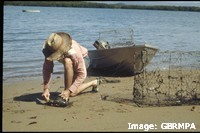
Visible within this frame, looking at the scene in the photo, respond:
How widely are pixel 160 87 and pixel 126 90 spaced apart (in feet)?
2.21

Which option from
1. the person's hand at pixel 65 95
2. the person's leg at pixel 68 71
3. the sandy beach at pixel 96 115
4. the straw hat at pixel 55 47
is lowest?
the sandy beach at pixel 96 115

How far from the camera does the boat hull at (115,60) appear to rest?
26.8ft

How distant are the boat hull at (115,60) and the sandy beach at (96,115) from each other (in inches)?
69.8

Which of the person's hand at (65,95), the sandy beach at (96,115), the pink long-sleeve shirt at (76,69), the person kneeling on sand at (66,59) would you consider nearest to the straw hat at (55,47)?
the person kneeling on sand at (66,59)

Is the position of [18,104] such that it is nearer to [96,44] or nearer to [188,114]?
[188,114]

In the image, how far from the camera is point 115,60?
8.66 metres

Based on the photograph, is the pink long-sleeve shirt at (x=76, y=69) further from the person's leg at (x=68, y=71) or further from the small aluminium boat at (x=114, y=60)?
the small aluminium boat at (x=114, y=60)

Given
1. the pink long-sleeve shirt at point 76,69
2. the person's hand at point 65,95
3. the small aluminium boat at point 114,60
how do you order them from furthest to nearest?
the small aluminium boat at point 114,60 < the pink long-sleeve shirt at point 76,69 < the person's hand at point 65,95

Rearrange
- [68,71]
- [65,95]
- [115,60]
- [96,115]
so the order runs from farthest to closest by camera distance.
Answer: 1. [115,60]
2. [68,71]
3. [65,95]
4. [96,115]

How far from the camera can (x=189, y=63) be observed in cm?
857

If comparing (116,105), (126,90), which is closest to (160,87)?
(126,90)

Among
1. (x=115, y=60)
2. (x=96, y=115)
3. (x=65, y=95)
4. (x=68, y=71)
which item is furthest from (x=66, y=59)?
(x=115, y=60)

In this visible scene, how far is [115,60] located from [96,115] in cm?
369

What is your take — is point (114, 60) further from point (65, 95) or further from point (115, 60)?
point (65, 95)
